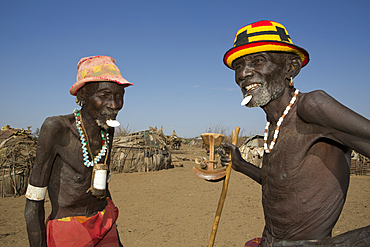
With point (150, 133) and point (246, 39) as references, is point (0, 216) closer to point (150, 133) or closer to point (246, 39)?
point (246, 39)

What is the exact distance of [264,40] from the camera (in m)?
1.73

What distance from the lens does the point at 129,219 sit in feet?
20.0

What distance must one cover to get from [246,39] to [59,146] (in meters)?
1.80

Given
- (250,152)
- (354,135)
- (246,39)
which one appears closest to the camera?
(354,135)

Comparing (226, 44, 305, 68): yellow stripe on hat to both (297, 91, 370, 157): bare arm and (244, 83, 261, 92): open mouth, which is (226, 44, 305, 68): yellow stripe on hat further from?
(297, 91, 370, 157): bare arm

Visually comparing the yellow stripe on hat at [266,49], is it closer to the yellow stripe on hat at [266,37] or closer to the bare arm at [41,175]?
the yellow stripe on hat at [266,37]

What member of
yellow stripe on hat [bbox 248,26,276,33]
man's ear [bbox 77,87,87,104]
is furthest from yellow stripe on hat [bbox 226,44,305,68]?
man's ear [bbox 77,87,87,104]

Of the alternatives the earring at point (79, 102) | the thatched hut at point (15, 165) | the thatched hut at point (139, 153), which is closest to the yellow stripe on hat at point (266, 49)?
the earring at point (79, 102)

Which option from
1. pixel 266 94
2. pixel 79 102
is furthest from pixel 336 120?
pixel 79 102

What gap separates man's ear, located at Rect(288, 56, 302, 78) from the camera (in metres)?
1.87

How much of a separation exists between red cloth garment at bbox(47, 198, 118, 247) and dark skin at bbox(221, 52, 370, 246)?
1.48 m

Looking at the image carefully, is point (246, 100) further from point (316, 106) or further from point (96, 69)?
point (96, 69)

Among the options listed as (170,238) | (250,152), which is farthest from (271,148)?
(250,152)

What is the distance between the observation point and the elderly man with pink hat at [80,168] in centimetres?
216
